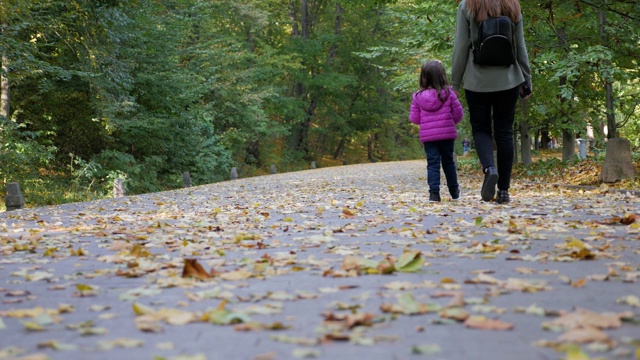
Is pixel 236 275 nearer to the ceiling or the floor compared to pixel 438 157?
nearer to the floor

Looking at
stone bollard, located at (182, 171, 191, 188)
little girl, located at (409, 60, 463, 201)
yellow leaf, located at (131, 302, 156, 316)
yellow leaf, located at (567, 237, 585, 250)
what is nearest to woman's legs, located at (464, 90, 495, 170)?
little girl, located at (409, 60, 463, 201)

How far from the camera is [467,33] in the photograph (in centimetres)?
795

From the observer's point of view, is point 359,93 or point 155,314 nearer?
point 155,314

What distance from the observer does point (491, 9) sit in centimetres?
774

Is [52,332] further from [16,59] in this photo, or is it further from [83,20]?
[83,20]

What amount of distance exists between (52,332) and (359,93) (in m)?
48.7

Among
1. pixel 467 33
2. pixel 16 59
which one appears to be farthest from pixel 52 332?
pixel 16 59

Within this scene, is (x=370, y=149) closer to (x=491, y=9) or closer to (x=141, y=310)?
(x=491, y=9)

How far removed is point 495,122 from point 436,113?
0.93 m

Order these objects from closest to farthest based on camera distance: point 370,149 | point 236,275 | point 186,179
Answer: point 236,275 → point 186,179 → point 370,149

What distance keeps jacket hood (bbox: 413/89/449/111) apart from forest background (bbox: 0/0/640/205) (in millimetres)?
3896

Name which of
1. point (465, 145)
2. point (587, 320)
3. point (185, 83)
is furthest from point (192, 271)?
point (465, 145)

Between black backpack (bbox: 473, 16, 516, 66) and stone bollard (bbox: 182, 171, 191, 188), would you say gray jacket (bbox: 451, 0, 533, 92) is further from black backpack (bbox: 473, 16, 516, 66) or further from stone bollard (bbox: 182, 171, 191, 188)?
stone bollard (bbox: 182, 171, 191, 188)

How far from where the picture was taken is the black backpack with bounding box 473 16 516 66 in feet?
25.1
